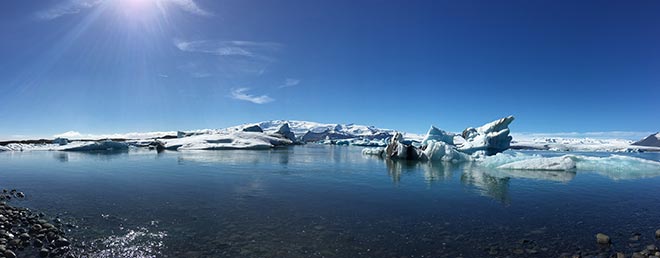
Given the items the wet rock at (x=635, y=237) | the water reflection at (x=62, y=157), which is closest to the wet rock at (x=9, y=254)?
the wet rock at (x=635, y=237)

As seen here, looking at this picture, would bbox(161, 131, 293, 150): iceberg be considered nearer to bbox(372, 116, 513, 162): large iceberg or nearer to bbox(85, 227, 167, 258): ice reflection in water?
bbox(372, 116, 513, 162): large iceberg

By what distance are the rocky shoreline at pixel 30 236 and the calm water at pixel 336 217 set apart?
39 cm

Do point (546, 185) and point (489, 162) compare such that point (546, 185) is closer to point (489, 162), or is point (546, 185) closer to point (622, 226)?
point (622, 226)

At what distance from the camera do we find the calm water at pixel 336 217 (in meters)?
6.88

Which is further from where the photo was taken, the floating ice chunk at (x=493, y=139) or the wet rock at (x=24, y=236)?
the floating ice chunk at (x=493, y=139)

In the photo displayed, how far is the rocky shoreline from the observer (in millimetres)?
6172

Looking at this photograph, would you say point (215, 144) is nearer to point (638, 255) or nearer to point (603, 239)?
point (603, 239)

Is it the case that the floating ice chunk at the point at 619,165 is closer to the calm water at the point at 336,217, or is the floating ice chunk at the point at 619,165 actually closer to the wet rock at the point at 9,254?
the calm water at the point at 336,217

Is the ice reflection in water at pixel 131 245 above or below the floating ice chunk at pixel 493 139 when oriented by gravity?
below

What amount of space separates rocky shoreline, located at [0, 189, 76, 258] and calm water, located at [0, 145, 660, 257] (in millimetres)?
393

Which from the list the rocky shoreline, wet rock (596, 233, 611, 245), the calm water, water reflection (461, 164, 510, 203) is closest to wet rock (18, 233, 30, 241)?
the rocky shoreline

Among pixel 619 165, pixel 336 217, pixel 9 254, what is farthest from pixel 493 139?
pixel 9 254

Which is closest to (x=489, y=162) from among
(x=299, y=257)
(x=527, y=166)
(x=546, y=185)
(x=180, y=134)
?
(x=527, y=166)

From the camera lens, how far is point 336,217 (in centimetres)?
923
